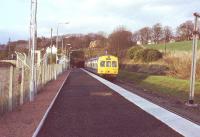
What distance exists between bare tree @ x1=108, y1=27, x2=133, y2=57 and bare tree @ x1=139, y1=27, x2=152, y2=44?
33.9 feet

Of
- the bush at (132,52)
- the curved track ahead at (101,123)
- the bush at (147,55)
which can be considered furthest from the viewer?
the bush at (132,52)

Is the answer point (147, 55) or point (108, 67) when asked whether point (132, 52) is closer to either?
point (147, 55)

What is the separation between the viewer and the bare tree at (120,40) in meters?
108

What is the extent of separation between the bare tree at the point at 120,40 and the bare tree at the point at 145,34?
407 inches

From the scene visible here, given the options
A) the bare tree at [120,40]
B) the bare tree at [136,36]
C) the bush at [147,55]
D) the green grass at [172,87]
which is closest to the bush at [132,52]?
the bush at [147,55]

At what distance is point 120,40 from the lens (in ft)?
365

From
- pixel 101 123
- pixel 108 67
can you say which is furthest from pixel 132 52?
pixel 101 123

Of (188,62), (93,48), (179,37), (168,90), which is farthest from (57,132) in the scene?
(93,48)

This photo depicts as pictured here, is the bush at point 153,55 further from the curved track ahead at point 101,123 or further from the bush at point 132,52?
the curved track ahead at point 101,123

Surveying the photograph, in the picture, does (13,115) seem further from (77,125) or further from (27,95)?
(27,95)

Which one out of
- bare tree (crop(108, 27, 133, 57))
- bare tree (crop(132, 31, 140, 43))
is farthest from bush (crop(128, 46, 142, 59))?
bare tree (crop(132, 31, 140, 43))

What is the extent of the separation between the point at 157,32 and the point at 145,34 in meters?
9.50

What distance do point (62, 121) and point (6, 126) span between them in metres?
1.79

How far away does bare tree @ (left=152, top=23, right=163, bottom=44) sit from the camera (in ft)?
379
